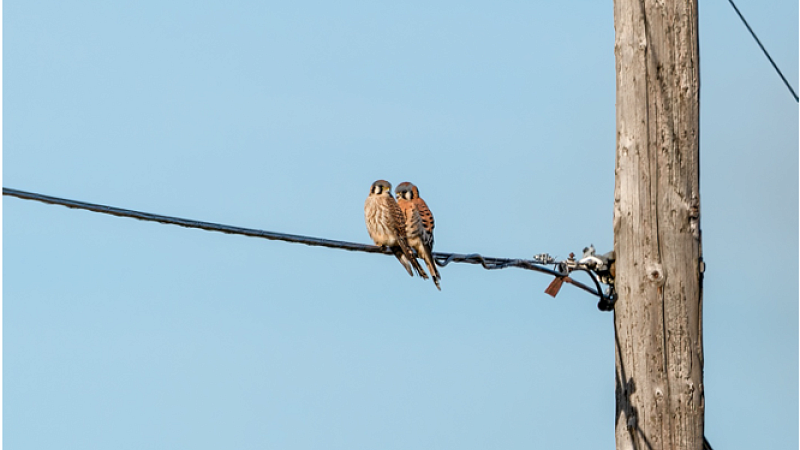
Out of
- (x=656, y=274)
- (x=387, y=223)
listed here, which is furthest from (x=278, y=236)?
(x=387, y=223)

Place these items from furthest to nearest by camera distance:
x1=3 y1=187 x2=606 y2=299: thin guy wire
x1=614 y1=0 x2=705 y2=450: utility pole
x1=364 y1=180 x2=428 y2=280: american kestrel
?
x1=364 y1=180 x2=428 y2=280: american kestrel, x1=614 y1=0 x2=705 y2=450: utility pole, x1=3 y1=187 x2=606 y2=299: thin guy wire

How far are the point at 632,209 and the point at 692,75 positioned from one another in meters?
0.85

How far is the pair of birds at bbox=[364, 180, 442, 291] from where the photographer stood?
30.7 feet

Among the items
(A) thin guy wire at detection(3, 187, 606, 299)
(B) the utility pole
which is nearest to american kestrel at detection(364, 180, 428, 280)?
(A) thin guy wire at detection(3, 187, 606, 299)

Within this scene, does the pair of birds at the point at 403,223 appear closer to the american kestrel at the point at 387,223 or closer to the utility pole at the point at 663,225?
the american kestrel at the point at 387,223

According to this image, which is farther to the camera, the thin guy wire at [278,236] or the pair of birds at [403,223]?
the pair of birds at [403,223]

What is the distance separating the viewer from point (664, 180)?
7.06 m

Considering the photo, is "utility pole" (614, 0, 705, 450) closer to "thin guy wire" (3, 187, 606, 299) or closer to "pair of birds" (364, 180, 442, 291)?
"thin guy wire" (3, 187, 606, 299)

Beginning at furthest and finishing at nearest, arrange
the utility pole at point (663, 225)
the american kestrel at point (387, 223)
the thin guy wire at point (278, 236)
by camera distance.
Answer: the american kestrel at point (387, 223), the utility pole at point (663, 225), the thin guy wire at point (278, 236)

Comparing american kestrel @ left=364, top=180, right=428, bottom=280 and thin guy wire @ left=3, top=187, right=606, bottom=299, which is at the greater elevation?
american kestrel @ left=364, top=180, right=428, bottom=280

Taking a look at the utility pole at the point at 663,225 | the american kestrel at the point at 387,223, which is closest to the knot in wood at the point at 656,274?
the utility pole at the point at 663,225

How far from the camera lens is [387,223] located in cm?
975

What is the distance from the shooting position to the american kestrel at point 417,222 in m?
9.36

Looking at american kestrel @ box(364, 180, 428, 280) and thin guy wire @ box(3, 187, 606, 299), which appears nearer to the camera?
thin guy wire @ box(3, 187, 606, 299)
